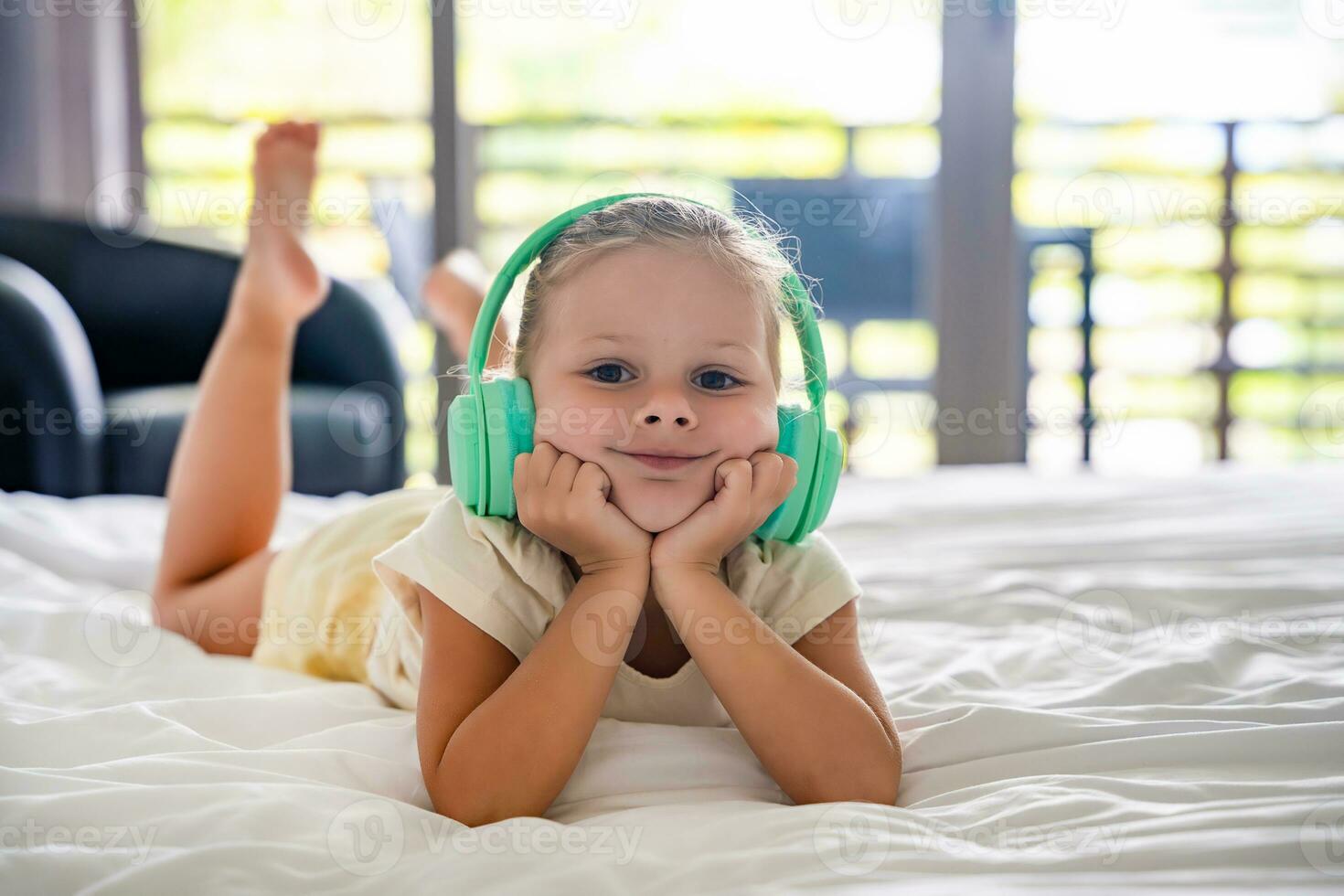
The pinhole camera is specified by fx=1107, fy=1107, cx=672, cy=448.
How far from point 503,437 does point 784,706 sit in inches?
10.8

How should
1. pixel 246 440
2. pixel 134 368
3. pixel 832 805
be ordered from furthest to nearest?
pixel 134 368 → pixel 246 440 → pixel 832 805

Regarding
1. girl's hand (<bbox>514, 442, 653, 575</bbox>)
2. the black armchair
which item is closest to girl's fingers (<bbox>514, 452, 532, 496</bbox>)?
girl's hand (<bbox>514, 442, 653, 575</bbox>)

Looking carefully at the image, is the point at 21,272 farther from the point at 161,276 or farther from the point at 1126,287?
the point at 1126,287

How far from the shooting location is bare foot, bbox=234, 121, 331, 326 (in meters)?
1.48

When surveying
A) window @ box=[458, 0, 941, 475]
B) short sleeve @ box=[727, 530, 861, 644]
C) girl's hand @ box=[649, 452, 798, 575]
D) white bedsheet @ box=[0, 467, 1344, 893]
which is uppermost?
window @ box=[458, 0, 941, 475]

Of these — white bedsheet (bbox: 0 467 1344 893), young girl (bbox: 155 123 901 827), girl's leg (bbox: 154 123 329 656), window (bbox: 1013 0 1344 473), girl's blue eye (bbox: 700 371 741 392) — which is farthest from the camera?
window (bbox: 1013 0 1344 473)

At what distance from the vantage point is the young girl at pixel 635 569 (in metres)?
0.73

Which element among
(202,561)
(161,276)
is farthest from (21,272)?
(202,561)

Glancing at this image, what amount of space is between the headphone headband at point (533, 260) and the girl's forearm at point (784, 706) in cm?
21

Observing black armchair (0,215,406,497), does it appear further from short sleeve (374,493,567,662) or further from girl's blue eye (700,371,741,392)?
girl's blue eye (700,371,741,392)

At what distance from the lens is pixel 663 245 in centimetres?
85

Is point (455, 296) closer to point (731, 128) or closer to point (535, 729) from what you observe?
point (535, 729)

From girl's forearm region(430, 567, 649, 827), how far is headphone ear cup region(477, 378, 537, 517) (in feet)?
0.38

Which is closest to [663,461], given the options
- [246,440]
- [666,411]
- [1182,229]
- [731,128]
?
[666,411]
